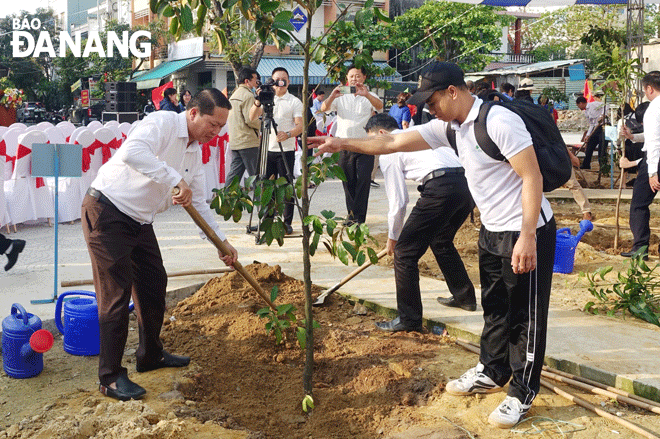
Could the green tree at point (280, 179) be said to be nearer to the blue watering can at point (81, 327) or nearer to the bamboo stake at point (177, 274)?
the blue watering can at point (81, 327)

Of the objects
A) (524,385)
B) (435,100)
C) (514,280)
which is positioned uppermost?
(435,100)

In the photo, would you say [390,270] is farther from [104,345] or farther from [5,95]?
[5,95]

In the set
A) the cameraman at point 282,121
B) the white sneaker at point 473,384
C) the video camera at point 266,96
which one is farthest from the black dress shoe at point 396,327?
the video camera at point 266,96

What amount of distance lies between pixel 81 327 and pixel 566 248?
4.40 m

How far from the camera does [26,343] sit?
3.90 metres

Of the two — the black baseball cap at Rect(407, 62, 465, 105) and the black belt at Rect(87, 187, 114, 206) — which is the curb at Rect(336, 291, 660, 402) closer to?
the black baseball cap at Rect(407, 62, 465, 105)

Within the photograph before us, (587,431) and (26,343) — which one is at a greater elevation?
(26,343)

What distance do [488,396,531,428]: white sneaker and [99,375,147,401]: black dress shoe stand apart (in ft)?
6.21

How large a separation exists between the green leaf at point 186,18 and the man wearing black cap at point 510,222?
104cm

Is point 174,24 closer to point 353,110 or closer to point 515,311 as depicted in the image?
point 515,311

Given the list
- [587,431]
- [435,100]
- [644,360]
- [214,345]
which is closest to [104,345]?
[214,345]

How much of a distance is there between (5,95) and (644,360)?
1328cm

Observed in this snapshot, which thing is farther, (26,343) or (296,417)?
(26,343)

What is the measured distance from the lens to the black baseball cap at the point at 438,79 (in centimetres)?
330
